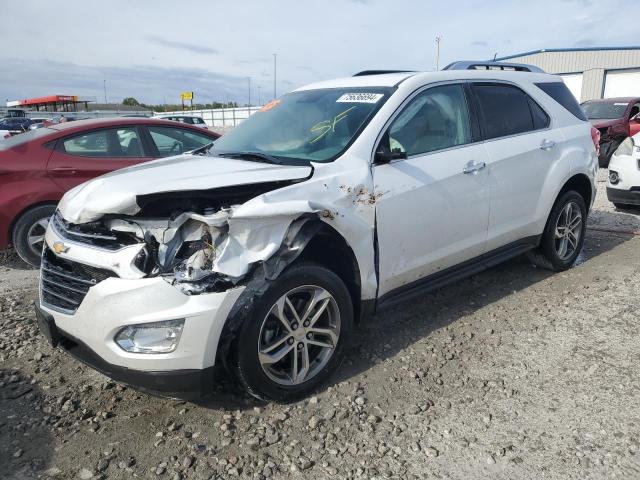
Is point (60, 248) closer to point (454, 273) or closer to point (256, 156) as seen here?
point (256, 156)

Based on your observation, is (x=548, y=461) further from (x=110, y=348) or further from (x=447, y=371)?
(x=110, y=348)

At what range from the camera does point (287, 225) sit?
273 cm

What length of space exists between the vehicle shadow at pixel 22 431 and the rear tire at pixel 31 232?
7.67 ft

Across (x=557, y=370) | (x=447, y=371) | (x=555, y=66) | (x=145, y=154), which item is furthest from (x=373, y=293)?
(x=555, y=66)

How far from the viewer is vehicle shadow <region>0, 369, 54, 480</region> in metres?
2.46

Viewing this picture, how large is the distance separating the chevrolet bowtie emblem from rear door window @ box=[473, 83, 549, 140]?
120 inches

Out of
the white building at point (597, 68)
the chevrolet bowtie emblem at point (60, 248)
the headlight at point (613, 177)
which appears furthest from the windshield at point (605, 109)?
the white building at point (597, 68)

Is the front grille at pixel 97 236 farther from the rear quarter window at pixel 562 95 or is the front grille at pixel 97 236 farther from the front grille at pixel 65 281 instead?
the rear quarter window at pixel 562 95

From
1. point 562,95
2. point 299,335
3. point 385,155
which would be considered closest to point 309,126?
point 385,155

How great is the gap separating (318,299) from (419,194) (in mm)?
1020

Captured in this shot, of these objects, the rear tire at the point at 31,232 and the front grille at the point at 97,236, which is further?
the rear tire at the point at 31,232

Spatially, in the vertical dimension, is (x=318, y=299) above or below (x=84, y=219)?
below

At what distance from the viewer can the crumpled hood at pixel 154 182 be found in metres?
2.67

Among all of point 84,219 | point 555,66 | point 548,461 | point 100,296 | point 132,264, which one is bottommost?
point 548,461
